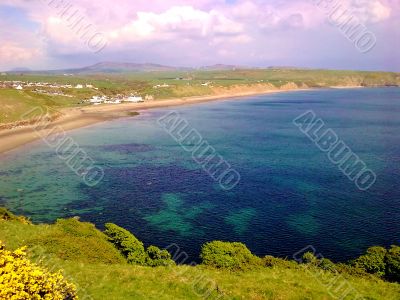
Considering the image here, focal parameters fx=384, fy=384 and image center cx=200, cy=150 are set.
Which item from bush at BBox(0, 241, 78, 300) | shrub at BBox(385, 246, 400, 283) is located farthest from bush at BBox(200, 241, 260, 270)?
bush at BBox(0, 241, 78, 300)

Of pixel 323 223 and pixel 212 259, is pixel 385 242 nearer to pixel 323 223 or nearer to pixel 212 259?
pixel 323 223

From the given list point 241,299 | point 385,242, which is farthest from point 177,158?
point 241,299

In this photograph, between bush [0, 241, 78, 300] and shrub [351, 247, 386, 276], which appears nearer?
bush [0, 241, 78, 300]

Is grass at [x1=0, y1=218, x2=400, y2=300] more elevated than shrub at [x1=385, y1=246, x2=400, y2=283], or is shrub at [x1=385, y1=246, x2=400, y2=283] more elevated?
shrub at [x1=385, y1=246, x2=400, y2=283]

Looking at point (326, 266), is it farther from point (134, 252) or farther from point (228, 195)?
point (228, 195)

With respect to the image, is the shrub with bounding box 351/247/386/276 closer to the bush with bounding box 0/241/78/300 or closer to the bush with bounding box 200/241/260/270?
the bush with bounding box 200/241/260/270

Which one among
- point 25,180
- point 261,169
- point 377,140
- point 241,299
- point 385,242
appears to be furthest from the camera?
point 377,140

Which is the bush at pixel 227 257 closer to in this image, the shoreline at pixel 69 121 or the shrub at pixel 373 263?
the shrub at pixel 373 263

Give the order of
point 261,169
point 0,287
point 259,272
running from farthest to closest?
point 261,169
point 259,272
point 0,287
